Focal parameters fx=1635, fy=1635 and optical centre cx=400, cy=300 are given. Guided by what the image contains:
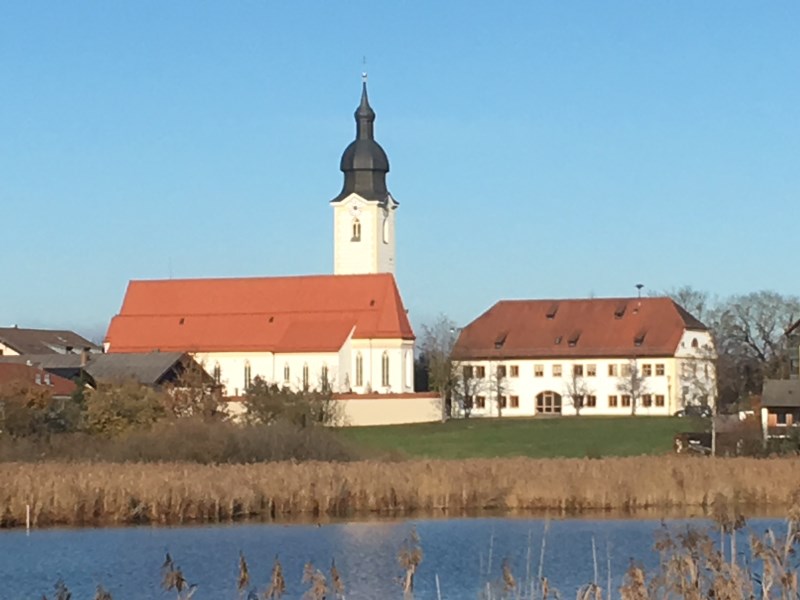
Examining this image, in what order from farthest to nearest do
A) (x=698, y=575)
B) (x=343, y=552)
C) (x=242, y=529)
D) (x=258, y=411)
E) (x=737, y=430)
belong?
(x=258, y=411) → (x=737, y=430) → (x=242, y=529) → (x=343, y=552) → (x=698, y=575)

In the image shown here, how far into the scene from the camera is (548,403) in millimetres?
92250

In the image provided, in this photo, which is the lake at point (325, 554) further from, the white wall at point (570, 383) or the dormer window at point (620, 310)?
the dormer window at point (620, 310)

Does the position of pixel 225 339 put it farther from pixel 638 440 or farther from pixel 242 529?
pixel 242 529

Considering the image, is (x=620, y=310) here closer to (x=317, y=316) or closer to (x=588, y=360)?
(x=588, y=360)

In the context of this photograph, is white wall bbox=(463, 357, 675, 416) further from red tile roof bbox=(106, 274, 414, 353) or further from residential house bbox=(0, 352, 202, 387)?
residential house bbox=(0, 352, 202, 387)

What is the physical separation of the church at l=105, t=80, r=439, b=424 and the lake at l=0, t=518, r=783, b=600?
55704mm

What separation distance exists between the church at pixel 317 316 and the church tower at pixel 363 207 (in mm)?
60

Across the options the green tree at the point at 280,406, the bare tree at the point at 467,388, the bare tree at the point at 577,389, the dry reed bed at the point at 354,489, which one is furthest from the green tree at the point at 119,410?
the bare tree at the point at 577,389

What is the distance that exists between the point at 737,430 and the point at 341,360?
1630 inches

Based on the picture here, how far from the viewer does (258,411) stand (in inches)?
2160

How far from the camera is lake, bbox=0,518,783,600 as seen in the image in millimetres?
22625

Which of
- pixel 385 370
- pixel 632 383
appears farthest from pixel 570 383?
pixel 385 370

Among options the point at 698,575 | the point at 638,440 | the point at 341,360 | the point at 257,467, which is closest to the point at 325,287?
the point at 341,360

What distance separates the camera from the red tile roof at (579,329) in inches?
3615
